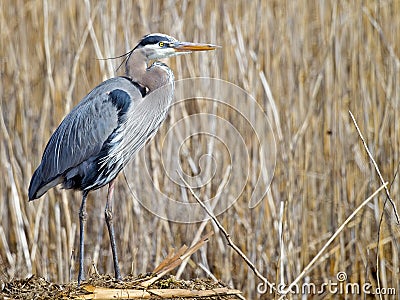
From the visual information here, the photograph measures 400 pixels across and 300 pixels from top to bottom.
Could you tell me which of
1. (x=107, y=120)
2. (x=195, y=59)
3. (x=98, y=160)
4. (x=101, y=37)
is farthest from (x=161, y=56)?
(x=101, y=37)

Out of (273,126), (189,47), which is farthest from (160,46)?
(273,126)

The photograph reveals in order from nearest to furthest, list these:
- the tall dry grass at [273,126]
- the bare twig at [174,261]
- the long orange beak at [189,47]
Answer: the bare twig at [174,261] → the long orange beak at [189,47] → the tall dry grass at [273,126]

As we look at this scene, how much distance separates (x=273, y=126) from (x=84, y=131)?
0.96 metres

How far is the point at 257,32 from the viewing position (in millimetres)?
2809

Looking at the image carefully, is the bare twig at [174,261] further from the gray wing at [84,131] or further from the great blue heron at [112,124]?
the gray wing at [84,131]

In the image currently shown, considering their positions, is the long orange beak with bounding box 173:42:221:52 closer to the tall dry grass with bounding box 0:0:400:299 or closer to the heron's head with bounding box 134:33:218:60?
the heron's head with bounding box 134:33:218:60

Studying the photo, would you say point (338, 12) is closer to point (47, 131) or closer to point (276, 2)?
point (276, 2)

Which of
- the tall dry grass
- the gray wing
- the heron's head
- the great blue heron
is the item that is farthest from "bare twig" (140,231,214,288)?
the tall dry grass

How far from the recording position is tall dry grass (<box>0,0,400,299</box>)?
2.75 metres

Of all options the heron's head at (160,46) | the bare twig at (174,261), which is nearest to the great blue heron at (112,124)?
the heron's head at (160,46)

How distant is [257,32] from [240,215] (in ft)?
2.66

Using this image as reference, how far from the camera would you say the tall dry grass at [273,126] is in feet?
9.02

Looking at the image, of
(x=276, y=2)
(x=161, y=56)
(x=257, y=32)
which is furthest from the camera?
(x=276, y=2)

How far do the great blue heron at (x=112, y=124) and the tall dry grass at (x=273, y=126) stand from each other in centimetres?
44
